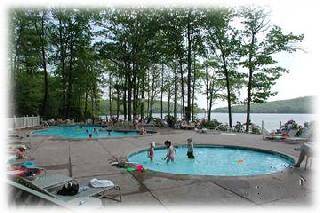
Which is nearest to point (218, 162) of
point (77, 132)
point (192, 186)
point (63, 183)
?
point (192, 186)

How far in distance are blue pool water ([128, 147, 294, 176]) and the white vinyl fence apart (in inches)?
571

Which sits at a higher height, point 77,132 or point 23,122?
point 23,122

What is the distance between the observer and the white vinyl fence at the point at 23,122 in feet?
72.3

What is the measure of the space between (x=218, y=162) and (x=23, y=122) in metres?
18.4

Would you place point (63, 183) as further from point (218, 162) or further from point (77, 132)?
point (77, 132)

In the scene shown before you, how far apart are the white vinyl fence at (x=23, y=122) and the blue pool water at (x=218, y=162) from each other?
14495 mm

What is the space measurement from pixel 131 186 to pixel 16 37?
28353 millimetres

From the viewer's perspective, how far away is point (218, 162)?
13219mm

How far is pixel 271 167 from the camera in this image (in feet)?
36.8

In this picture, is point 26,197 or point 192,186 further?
point 192,186

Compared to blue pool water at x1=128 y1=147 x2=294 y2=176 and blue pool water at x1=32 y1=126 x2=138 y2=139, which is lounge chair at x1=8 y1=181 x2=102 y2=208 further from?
blue pool water at x1=32 y1=126 x2=138 y2=139

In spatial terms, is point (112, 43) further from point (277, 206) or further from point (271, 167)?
point (277, 206)

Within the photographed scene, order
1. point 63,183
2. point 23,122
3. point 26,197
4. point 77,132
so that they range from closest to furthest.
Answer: point 26,197
point 63,183
point 23,122
point 77,132

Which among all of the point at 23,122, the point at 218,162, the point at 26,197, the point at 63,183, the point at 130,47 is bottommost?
the point at 218,162
